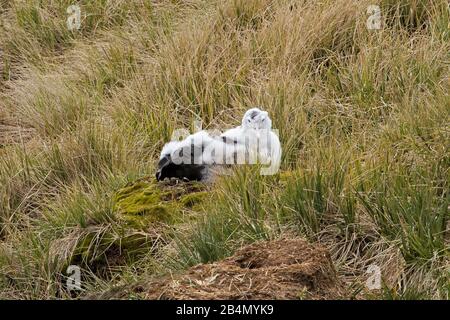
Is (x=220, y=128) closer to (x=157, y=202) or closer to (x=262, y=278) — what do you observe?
A: (x=157, y=202)

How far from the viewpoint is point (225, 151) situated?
6426mm

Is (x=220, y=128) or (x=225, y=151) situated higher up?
(x=225, y=151)

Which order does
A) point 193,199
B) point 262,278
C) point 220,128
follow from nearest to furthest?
point 262,278 < point 193,199 < point 220,128

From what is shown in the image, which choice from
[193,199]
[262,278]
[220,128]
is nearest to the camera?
[262,278]

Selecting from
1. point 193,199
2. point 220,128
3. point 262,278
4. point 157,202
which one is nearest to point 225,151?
point 193,199

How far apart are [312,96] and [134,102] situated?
161cm

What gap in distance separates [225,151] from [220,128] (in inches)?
72.6

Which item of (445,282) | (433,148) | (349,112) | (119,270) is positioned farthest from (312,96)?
(445,282)

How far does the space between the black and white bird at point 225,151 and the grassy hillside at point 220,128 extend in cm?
12

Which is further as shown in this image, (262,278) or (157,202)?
(157,202)

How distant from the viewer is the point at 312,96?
334 inches

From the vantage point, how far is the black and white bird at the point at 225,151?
6.39 m

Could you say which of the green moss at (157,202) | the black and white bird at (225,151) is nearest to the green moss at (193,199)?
the green moss at (157,202)

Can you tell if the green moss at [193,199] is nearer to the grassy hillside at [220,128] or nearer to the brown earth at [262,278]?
the grassy hillside at [220,128]
